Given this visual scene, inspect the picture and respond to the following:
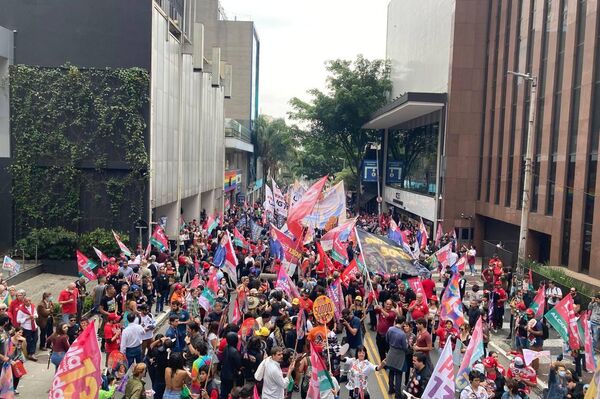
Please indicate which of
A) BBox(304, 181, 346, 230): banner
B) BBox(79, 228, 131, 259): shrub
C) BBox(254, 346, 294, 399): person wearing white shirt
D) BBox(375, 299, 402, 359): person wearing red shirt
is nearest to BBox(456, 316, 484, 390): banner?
BBox(375, 299, 402, 359): person wearing red shirt

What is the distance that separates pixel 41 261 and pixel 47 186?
3197 millimetres

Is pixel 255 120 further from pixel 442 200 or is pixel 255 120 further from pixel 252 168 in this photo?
pixel 442 200

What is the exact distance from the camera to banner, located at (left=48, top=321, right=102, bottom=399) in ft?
24.6

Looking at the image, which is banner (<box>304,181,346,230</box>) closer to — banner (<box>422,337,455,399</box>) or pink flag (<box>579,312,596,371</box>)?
pink flag (<box>579,312,596,371</box>)

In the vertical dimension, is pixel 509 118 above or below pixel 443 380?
above

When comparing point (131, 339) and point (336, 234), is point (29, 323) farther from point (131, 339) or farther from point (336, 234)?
point (336, 234)

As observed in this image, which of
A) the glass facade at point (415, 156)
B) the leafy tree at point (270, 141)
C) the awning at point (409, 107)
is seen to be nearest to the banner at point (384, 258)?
the awning at point (409, 107)

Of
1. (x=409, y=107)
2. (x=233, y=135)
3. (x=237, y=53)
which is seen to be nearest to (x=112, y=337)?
(x=409, y=107)

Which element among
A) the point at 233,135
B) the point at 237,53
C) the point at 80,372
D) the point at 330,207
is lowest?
the point at 80,372

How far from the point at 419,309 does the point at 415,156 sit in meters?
33.5

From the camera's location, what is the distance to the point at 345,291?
1509 centimetres

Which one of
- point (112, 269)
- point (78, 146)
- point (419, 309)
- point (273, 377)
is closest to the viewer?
point (273, 377)

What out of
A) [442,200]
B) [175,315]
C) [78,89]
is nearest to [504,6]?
[442,200]

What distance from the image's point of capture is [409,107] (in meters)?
37.1
